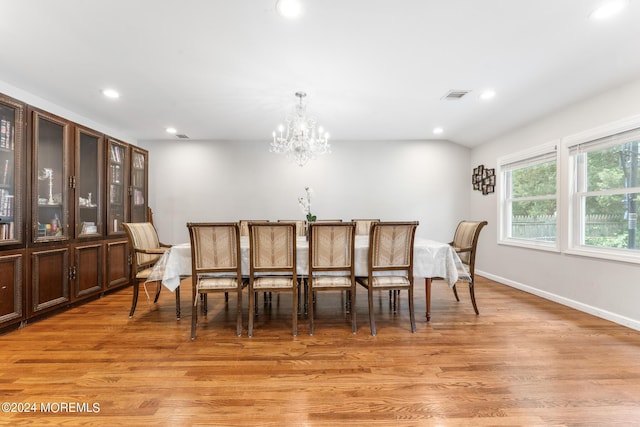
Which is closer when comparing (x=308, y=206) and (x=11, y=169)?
(x=11, y=169)

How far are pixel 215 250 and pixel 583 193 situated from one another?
12.6 ft

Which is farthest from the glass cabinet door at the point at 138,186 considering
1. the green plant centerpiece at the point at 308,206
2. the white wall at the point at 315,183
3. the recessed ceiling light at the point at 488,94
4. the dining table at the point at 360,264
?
the recessed ceiling light at the point at 488,94

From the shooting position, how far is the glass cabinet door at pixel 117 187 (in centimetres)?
378

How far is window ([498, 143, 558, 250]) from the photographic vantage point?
12.1ft

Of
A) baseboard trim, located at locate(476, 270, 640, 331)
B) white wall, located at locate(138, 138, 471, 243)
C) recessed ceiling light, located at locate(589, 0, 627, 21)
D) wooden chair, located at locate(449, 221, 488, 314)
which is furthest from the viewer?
white wall, located at locate(138, 138, 471, 243)

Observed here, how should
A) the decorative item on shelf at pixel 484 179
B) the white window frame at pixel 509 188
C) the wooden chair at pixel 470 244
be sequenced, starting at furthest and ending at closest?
the decorative item on shelf at pixel 484 179 → the white window frame at pixel 509 188 → the wooden chair at pixel 470 244

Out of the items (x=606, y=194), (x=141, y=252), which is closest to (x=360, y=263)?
(x=141, y=252)

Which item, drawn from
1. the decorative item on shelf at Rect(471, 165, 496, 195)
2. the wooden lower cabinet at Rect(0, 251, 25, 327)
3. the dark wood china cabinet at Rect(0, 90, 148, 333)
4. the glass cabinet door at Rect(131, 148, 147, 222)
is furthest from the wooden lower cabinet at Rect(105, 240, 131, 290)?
the decorative item on shelf at Rect(471, 165, 496, 195)

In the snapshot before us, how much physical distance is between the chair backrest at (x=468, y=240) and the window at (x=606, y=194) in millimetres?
1165

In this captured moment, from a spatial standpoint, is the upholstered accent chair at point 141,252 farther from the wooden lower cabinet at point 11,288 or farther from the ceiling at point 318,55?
the ceiling at point 318,55

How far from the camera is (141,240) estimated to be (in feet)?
10.4

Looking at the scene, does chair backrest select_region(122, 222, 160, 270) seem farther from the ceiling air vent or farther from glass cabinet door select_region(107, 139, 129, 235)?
the ceiling air vent

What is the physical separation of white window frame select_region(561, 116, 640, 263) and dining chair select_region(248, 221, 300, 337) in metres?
3.03

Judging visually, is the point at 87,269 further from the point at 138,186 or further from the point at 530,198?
the point at 530,198
